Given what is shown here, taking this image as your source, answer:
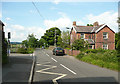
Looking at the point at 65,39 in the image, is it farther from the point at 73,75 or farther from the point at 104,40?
the point at 73,75

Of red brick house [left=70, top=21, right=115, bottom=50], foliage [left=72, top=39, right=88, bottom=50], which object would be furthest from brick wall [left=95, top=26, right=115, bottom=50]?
foliage [left=72, top=39, right=88, bottom=50]

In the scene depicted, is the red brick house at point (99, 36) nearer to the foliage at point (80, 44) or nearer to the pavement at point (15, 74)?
the foliage at point (80, 44)

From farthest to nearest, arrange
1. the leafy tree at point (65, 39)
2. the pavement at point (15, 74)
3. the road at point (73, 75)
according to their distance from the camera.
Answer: the leafy tree at point (65, 39) < the road at point (73, 75) < the pavement at point (15, 74)

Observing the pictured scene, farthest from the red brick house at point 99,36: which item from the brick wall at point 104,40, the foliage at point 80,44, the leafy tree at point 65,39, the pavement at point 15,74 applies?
the pavement at point 15,74

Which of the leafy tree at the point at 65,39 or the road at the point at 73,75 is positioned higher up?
the leafy tree at the point at 65,39

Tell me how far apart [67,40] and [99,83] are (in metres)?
29.6

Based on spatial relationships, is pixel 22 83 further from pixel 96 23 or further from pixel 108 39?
pixel 96 23

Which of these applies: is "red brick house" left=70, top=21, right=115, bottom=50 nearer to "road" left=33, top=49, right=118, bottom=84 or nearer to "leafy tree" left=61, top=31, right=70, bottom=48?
"leafy tree" left=61, top=31, right=70, bottom=48

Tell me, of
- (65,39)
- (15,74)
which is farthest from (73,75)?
(65,39)

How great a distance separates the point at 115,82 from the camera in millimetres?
6461

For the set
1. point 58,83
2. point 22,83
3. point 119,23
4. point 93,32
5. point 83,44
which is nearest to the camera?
point 22,83

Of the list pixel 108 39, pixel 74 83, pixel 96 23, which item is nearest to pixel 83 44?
pixel 108 39

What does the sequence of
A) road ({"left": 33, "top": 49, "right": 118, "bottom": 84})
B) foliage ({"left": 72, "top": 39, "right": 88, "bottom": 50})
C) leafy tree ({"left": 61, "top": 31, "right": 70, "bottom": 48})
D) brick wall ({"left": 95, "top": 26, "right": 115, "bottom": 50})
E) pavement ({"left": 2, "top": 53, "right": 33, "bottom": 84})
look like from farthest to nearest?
leafy tree ({"left": 61, "top": 31, "right": 70, "bottom": 48}) < brick wall ({"left": 95, "top": 26, "right": 115, "bottom": 50}) < foliage ({"left": 72, "top": 39, "right": 88, "bottom": 50}) < road ({"left": 33, "top": 49, "right": 118, "bottom": 84}) < pavement ({"left": 2, "top": 53, "right": 33, "bottom": 84})

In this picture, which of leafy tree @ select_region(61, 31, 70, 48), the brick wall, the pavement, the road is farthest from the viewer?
leafy tree @ select_region(61, 31, 70, 48)
